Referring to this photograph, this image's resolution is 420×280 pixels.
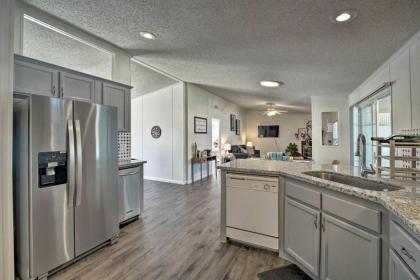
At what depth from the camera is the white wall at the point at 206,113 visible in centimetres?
622

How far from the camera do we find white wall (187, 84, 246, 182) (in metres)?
6.22

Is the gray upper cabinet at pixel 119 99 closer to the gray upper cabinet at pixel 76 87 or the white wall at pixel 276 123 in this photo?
the gray upper cabinet at pixel 76 87

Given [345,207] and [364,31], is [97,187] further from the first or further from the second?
[364,31]

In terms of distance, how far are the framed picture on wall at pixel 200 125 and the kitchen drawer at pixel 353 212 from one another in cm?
501

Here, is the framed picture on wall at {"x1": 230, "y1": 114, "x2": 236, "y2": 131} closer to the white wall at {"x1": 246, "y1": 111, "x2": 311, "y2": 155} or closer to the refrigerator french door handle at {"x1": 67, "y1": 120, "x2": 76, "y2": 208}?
the white wall at {"x1": 246, "y1": 111, "x2": 311, "y2": 155}

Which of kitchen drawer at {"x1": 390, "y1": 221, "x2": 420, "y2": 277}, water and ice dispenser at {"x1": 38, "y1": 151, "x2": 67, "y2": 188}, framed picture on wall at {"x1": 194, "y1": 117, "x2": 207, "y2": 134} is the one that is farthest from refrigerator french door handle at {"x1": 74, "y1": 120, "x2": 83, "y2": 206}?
framed picture on wall at {"x1": 194, "y1": 117, "x2": 207, "y2": 134}

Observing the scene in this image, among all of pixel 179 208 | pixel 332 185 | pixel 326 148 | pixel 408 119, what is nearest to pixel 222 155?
pixel 326 148

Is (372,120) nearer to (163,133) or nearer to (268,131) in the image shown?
(163,133)

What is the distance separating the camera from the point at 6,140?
1.76m

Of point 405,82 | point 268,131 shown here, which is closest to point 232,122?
point 268,131

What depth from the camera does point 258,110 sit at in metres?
11.7

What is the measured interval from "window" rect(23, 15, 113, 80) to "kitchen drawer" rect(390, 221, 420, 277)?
3.80 m

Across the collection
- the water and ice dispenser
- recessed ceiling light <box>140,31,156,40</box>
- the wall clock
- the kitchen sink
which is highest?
recessed ceiling light <box>140,31,156,40</box>

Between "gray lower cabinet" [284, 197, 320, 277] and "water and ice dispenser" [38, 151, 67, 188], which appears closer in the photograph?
Answer: "gray lower cabinet" [284, 197, 320, 277]
